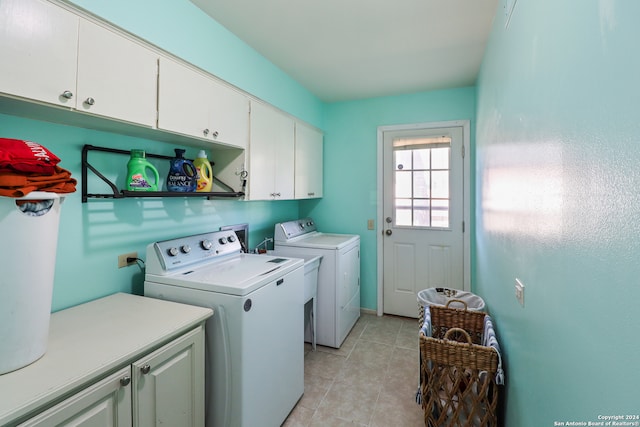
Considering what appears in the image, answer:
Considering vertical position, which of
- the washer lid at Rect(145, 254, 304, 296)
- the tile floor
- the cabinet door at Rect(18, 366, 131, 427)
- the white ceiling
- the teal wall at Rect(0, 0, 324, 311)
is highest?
the white ceiling

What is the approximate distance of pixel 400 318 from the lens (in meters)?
3.49

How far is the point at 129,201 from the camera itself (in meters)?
1.75

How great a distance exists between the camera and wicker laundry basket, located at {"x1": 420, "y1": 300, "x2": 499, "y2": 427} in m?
1.54

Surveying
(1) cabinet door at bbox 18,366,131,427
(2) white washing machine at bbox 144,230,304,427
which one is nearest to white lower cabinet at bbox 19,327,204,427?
(1) cabinet door at bbox 18,366,131,427

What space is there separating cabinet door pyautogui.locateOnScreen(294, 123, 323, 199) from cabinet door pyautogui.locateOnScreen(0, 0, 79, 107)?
1.98 meters

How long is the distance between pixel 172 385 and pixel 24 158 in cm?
101

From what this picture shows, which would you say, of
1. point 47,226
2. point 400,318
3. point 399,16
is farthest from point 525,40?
point 400,318

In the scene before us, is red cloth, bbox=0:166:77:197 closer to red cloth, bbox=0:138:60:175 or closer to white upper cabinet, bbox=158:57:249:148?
red cloth, bbox=0:138:60:175

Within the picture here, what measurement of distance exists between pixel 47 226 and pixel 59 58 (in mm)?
645

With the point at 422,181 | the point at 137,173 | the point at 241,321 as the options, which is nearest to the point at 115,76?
the point at 137,173

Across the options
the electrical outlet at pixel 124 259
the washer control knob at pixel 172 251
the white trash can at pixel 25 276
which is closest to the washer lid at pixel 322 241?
the washer control knob at pixel 172 251

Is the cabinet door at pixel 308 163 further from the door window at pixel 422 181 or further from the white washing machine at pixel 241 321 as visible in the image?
the white washing machine at pixel 241 321

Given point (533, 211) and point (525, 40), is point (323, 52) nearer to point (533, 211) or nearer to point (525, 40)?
point (525, 40)

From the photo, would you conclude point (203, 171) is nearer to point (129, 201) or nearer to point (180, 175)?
point (180, 175)
